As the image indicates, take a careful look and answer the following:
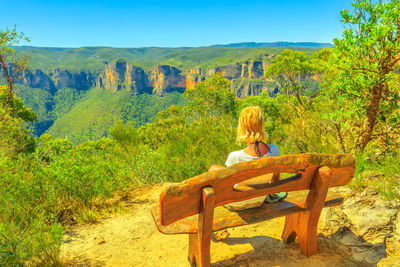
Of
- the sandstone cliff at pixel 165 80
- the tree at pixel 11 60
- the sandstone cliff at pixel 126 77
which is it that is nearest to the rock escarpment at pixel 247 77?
the sandstone cliff at pixel 165 80

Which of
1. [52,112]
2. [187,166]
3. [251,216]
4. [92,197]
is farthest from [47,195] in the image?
[52,112]

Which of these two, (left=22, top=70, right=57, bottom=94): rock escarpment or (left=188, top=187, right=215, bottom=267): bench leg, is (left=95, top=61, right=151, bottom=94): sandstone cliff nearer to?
(left=22, top=70, right=57, bottom=94): rock escarpment

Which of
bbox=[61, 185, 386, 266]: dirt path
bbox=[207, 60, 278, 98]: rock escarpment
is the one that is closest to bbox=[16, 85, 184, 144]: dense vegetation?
bbox=[207, 60, 278, 98]: rock escarpment

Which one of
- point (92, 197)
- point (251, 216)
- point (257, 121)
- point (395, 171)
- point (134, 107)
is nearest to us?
point (251, 216)

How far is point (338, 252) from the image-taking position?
7.98 feet

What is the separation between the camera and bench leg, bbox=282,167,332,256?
82.9 inches

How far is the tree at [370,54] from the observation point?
3.27m

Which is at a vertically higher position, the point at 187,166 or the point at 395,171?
the point at 395,171

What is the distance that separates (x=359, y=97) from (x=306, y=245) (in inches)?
108

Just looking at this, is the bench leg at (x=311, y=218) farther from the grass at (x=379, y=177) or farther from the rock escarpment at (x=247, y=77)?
the rock escarpment at (x=247, y=77)

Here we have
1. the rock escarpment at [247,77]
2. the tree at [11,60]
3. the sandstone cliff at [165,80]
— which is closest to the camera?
the tree at [11,60]

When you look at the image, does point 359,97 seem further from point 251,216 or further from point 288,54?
point 288,54

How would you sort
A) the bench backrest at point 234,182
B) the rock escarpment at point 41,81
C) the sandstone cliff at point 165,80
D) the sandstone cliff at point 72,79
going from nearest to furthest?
the bench backrest at point 234,182
the rock escarpment at point 41,81
the sandstone cliff at point 165,80
the sandstone cliff at point 72,79

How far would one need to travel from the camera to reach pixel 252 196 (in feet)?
6.45
